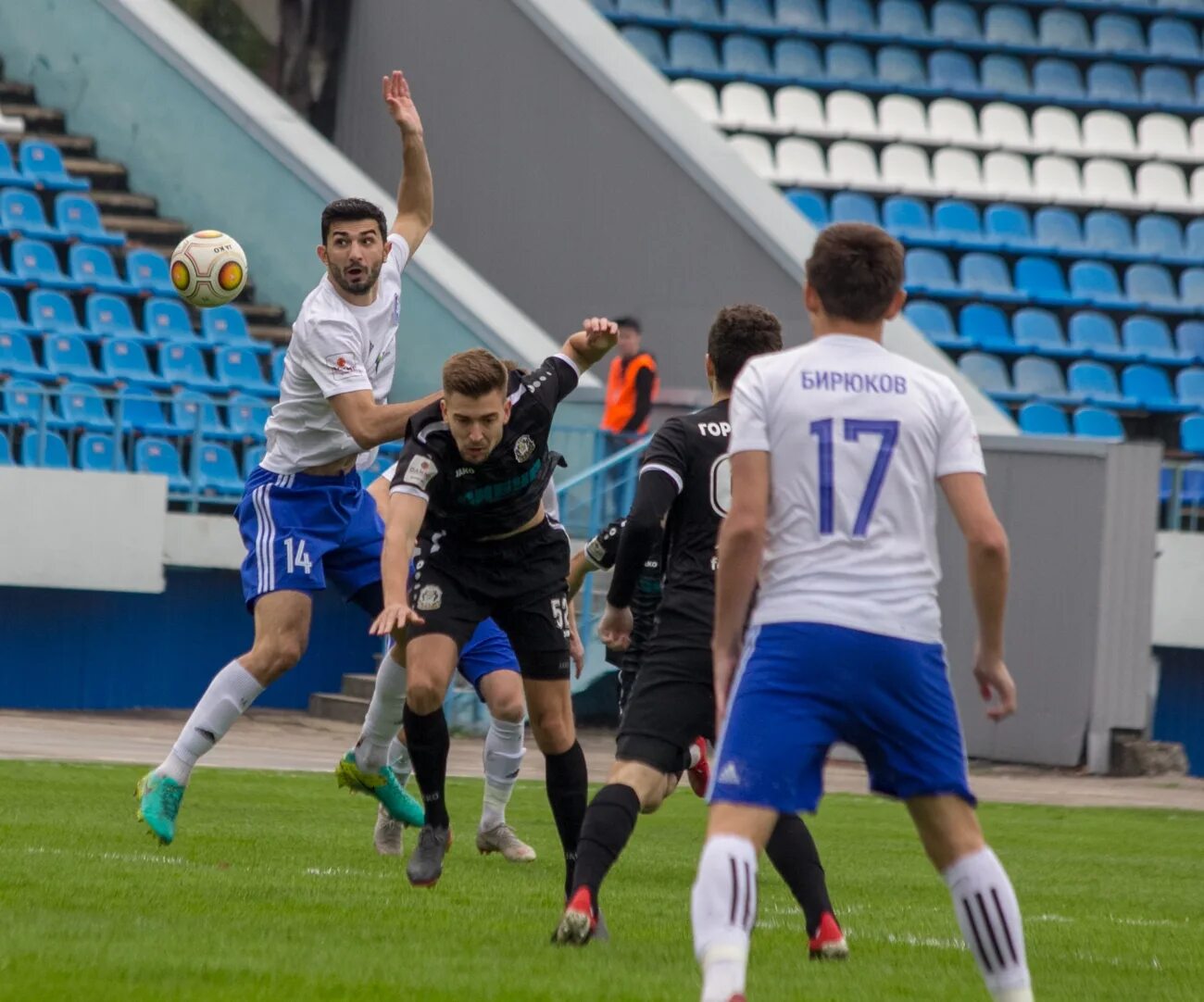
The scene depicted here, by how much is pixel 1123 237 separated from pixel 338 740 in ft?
39.4

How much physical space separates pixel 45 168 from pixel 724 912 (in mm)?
16070

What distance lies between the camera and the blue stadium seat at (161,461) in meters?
15.8

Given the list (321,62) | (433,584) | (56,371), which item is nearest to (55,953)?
(433,584)

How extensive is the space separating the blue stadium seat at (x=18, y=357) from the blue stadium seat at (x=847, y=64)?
34.0 feet

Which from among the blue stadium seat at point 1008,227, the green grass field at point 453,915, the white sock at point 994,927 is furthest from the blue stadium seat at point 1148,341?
the white sock at point 994,927

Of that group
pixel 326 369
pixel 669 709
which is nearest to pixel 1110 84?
pixel 326 369

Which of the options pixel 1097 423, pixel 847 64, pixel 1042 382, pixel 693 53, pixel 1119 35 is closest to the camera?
pixel 1097 423

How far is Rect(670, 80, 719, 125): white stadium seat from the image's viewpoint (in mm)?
22609

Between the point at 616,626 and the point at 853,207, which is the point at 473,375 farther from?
the point at 853,207

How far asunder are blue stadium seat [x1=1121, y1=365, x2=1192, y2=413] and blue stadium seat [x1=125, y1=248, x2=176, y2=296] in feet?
30.3

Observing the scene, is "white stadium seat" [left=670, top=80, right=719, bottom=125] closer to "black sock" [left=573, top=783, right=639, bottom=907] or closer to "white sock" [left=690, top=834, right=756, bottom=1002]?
"black sock" [left=573, top=783, right=639, bottom=907]

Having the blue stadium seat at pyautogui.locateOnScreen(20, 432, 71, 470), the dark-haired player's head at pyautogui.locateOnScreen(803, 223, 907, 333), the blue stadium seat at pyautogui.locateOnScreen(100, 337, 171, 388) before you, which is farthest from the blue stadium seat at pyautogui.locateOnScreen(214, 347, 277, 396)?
the dark-haired player's head at pyautogui.locateOnScreen(803, 223, 907, 333)

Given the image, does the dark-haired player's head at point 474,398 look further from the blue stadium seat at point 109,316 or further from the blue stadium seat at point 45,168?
the blue stadium seat at point 45,168

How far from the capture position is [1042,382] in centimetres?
2098
